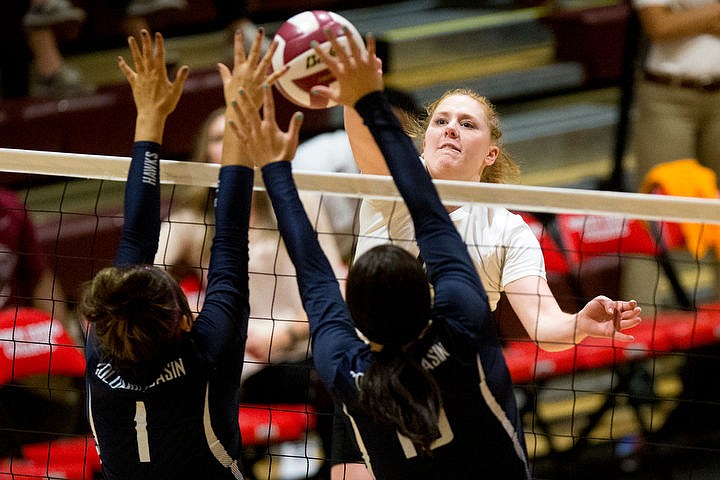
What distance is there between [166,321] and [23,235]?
7.97ft

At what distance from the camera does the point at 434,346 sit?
235 centimetres

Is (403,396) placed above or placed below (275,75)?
below

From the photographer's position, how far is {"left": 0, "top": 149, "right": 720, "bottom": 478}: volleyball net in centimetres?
312

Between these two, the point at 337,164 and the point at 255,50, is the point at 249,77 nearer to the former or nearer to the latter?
the point at 255,50

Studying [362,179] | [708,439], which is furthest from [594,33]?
[362,179]

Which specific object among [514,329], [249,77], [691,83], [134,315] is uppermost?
[249,77]

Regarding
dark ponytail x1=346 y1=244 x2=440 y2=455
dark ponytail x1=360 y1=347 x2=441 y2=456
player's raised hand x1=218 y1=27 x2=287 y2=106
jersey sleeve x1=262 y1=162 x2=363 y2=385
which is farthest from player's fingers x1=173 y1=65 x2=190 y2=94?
dark ponytail x1=360 y1=347 x2=441 y2=456

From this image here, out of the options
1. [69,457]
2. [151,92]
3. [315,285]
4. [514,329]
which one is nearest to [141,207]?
[151,92]

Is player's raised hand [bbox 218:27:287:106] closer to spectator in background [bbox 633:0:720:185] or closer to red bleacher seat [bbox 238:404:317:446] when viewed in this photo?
red bleacher seat [bbox 238:404:317:446]

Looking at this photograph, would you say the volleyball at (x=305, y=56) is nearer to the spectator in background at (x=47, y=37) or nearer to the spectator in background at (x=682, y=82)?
the spectator in background at (x=682, y=82)

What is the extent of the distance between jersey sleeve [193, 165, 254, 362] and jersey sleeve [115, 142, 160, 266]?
7.9 inches

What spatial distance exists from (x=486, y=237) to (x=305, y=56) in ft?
2.62

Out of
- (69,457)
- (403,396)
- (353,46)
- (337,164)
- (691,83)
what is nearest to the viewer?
(403,396)

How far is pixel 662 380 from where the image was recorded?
5281mm
